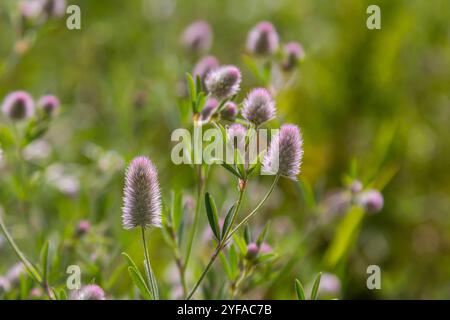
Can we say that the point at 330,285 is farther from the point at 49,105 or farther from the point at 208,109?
the point at 49,105

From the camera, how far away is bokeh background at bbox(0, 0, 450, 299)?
149cm

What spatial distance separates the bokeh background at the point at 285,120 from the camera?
1493 mm

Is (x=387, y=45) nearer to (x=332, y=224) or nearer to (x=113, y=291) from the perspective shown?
(x=332, y=224)

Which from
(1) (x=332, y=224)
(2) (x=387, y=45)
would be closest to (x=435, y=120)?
(2) (x=387, y=45)

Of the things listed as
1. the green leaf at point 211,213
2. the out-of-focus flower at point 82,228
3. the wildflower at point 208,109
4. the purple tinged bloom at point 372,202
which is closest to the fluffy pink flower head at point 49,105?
the out-of-focus flower at point 82,228

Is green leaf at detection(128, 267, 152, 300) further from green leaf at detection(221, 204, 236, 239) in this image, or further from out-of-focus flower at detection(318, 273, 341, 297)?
out-of-focus flower at detection(318, 273, 341, 297)

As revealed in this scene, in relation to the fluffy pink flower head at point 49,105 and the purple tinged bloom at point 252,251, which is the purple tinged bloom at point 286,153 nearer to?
the purple tinged bloom at point 252,251

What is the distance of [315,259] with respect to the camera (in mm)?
1946

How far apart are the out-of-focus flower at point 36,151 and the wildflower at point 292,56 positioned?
0.64 metres

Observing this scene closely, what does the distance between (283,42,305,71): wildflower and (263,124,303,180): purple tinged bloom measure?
50 cm

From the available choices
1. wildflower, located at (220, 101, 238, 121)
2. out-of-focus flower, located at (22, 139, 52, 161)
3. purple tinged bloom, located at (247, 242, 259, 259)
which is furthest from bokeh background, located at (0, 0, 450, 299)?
wildflower, located at (220, 101, 238, 121)

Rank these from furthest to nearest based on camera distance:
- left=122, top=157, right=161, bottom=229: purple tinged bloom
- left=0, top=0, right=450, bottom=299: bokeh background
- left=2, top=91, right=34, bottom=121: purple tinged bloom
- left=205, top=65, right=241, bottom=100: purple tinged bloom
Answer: left=0, top=0, right=450, bottom=299: bokeh background < left=2, top=91, right=34, bottom=121: purple tinged bloom < left=205, top=65, right=241, bottom=100: purple tinged bloom < left=122, top=157, right=161, bottom=229: purple tinged bloom

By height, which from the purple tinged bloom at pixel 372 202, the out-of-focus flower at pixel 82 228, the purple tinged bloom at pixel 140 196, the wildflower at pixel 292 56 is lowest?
the out-of-focus flower at pixel 82 228
